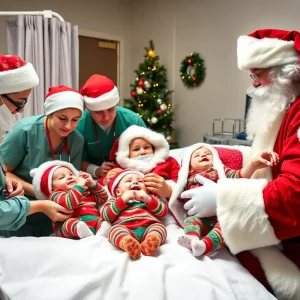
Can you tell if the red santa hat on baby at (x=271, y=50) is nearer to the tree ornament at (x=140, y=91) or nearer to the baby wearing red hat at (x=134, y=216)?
the baby wearing red hat at (x=134, y=216)

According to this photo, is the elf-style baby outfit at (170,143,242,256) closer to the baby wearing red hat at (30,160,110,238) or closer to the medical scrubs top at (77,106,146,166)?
the baby wearing red hat at (30,160,110,238)

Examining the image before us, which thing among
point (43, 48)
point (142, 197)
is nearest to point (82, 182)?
point (142, 197)

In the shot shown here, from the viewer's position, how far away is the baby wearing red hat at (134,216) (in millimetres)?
1382

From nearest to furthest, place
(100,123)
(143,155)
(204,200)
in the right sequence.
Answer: (204,200)
(143,155)
(100,123)

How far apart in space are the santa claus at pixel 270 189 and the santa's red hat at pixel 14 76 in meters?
0.94

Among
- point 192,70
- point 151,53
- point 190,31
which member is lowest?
point 192,70

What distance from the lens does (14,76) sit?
1.55 meters

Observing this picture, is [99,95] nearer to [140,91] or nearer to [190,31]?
[140,91]

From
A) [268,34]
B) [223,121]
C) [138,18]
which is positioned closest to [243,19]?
[223,121]

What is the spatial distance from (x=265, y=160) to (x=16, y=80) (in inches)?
46.8

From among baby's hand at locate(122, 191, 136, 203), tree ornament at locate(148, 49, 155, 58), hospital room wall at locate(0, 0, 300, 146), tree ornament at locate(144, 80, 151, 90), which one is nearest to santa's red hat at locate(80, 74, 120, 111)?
baby's hand at locate(122, 191, 136, 203)

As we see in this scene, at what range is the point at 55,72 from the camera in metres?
3.68

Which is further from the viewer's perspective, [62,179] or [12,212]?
[62,179]

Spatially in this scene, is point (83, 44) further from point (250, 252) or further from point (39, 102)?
point (250, 252)
